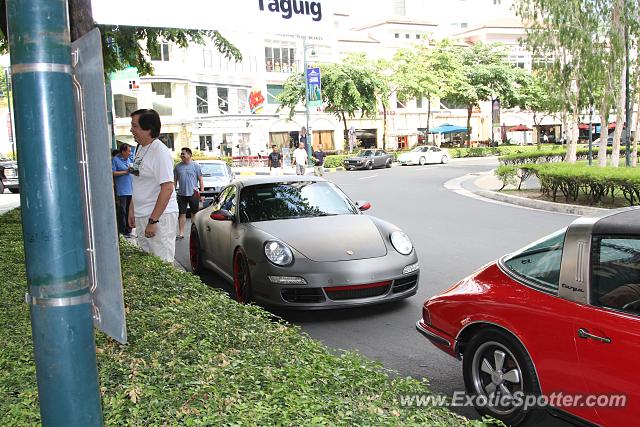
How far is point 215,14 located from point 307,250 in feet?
8.03

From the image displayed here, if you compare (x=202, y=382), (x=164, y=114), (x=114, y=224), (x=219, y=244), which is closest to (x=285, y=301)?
(x=219, y=244)

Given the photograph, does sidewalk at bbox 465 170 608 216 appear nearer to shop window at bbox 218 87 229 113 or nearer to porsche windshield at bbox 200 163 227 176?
porsche windshield at bbox 200 163 227 176

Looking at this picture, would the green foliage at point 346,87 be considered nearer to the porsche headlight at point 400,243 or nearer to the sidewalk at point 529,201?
the sidewalk at point 529,201

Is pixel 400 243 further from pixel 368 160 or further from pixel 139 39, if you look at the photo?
pixel 368 160

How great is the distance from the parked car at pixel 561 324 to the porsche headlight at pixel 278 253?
95.3 inches

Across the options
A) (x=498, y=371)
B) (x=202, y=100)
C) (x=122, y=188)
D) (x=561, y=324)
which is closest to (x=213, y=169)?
(x=122, y=188)

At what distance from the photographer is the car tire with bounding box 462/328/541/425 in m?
3.70

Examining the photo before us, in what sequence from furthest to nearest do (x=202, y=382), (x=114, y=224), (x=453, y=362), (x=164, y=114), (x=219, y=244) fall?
(x=164, y=114), (x=219, y=244), (x=453, y=362), (x=202, y=382), (x=114, y=224)

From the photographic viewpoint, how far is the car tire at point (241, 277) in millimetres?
6777

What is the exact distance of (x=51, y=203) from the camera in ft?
5.36

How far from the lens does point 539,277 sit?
12.6ft

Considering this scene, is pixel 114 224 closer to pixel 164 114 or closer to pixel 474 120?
pixel 164 114

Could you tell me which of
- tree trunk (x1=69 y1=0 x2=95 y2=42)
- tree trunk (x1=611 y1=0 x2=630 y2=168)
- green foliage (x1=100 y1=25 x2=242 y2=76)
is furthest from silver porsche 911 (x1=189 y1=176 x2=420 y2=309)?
tree trunk (x1=611 y1=0 x2=630 y2=168)

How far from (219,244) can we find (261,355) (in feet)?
15.6
